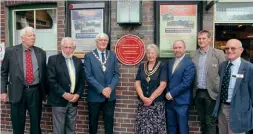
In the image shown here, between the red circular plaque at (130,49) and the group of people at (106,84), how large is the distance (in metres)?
0.43

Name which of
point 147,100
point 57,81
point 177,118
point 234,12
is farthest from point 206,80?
point 57,81

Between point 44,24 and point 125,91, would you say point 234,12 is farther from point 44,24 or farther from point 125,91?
point 44,24

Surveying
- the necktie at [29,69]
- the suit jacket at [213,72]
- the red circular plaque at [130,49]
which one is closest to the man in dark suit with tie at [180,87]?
the suit jacket at [213,72]

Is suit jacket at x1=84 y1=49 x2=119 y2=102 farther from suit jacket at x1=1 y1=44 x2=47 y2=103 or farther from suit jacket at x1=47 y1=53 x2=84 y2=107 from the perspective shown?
suit jacket at x1=1 y1=44 x2=47 y2=103

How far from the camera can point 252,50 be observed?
5.23m

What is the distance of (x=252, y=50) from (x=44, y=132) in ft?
13.2

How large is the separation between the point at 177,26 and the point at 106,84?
5.05 feet

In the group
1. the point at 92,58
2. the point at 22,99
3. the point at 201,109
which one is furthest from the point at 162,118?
the point at 22,99

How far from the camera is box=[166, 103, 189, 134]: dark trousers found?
15.1 ft

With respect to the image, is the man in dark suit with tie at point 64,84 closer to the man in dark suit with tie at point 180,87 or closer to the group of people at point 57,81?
the group of people at point 57,81

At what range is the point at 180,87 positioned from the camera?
4.54 m

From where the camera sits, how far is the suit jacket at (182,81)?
453 centimetres

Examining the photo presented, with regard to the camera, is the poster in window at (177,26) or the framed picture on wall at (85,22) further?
the framed picture on wall at (85,22)

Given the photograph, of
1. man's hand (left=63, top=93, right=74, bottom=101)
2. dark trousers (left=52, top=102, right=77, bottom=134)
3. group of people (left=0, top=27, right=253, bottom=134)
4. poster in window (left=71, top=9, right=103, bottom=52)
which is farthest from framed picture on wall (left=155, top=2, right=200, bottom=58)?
dark trousers (left=52, top=102, right=77, bottom=134)
